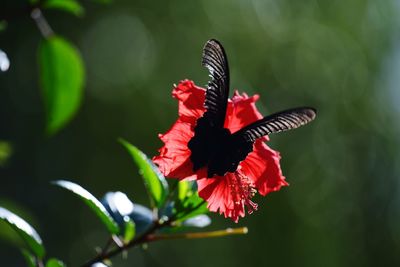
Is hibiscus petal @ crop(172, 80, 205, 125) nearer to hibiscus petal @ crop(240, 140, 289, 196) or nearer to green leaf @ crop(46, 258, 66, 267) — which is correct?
hibiscus petal @ crop(240, 140, 289, 196)

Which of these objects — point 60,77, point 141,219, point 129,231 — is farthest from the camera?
point 60,77

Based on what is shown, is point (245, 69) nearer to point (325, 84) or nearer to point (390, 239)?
point (325, 84)

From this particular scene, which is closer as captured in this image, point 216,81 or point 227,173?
point 216,81

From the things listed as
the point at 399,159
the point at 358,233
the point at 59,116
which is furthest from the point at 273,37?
the point at 59,116

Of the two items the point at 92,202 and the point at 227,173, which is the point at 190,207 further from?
the point at 92,202

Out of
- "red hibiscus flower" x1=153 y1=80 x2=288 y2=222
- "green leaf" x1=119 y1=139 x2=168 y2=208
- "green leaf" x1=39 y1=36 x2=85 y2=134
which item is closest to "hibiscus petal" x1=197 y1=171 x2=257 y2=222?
"red hibiscus flower" x1=153 y1=80 x2=288 y2=222

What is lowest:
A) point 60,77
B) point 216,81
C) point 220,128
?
point 220,128

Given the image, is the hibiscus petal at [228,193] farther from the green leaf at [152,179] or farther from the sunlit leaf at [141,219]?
the sunlit leaf at [141,219]

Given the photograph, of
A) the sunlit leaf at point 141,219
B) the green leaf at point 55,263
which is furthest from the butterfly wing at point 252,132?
the green leaf at point 55,263

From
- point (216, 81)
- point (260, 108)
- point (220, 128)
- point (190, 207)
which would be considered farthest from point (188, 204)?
point (260, 108)
